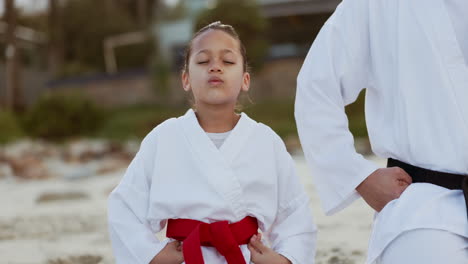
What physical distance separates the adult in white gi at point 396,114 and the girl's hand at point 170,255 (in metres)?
0.47

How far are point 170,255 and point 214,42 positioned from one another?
2.26ft

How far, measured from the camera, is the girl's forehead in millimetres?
2160

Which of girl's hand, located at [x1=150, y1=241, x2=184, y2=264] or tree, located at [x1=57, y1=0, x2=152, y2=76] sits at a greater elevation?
girl's hand, located at [x1=150, y1=241, x2=184, y2=264]

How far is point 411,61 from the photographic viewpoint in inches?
75.0

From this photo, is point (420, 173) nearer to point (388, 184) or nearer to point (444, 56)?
point (388, 184)

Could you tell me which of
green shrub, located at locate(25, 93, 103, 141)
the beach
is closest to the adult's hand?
the beach

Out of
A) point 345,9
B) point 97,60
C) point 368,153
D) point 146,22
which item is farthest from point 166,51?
point 345,9

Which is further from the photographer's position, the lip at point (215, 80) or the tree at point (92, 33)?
the tree at point (92, 33)

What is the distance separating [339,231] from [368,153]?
6225 mm

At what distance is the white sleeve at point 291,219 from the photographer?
84.2 inches

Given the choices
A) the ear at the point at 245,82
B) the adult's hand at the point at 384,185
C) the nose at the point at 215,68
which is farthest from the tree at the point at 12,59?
the adult's hand at the point at 384,185

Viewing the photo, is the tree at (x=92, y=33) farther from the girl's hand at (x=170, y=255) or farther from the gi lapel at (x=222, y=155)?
the girl's hand at (x=170, y=255)

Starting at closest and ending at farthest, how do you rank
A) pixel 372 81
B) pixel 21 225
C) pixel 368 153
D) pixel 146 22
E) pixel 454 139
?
1. pixel 454 139
2. pixel 372 81
3. pixel 21 225
4. pixel 368 153
5. pixel 146 22

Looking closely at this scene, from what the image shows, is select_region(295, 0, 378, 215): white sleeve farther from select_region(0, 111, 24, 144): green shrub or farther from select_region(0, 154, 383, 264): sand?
select_region(0, 111, 24, 144): green shrub
